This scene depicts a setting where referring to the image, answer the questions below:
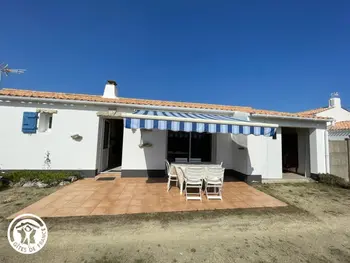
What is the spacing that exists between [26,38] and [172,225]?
23.5m

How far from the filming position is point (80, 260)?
183 inches

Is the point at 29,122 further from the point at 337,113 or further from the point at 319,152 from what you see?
the point at 337,113

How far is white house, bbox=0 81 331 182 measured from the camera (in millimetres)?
13234

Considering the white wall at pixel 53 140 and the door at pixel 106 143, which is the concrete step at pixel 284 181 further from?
the white wall at pixel 53 140

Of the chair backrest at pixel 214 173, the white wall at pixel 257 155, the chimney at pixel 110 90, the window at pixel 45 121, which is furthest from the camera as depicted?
the chimney at pixel 110 90

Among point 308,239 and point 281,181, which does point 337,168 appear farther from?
point 308,239

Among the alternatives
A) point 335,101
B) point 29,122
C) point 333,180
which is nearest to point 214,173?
point 333,180

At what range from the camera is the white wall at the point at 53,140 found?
43.0ft

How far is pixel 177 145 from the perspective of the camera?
1580cm

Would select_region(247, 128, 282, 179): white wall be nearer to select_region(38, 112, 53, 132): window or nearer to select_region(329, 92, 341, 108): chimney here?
select_region(38, 112, 53, 132): window

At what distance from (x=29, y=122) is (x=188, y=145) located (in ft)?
45.2

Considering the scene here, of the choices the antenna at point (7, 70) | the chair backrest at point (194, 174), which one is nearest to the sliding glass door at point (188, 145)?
the chair backrest at point (194, 174)

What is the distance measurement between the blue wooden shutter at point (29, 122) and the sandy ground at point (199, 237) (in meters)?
6.29

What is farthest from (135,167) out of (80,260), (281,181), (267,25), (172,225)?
(267,25)
